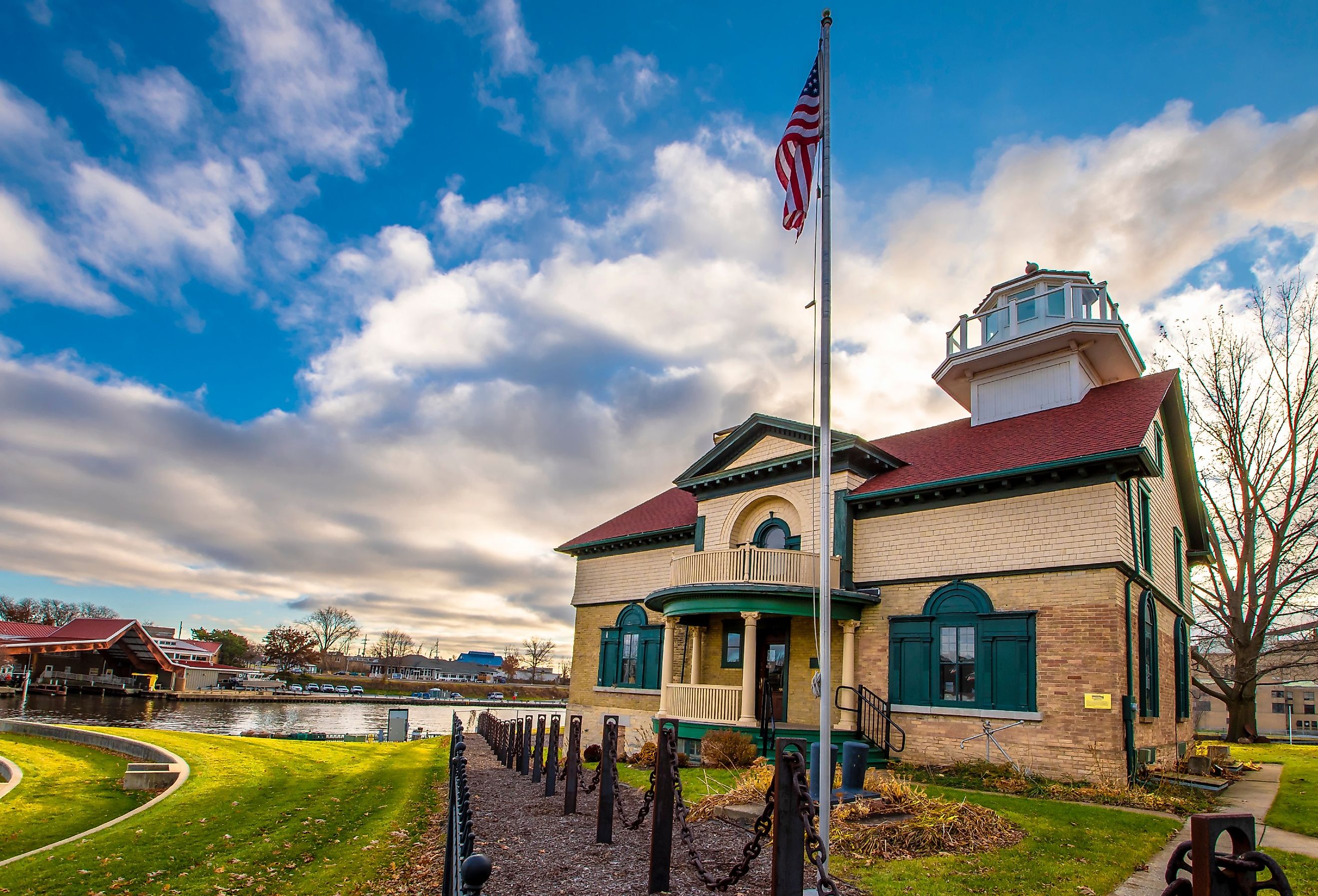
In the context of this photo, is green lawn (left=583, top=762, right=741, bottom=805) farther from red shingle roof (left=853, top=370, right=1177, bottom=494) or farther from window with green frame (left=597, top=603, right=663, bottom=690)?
red shingle roof (left=853, top=370, right=1177, bottom=494)

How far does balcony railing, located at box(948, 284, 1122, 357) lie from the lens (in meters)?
20.8

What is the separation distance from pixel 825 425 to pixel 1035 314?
16248 mm

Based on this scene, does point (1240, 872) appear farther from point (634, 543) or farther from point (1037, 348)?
point (634, 543)

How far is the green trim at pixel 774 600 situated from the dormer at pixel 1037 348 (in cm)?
703

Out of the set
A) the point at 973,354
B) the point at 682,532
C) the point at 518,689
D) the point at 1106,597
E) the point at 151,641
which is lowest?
the point at 518,689

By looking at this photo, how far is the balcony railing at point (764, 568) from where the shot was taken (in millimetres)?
19484

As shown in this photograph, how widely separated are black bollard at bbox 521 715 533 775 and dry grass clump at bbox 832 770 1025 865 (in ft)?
26.5

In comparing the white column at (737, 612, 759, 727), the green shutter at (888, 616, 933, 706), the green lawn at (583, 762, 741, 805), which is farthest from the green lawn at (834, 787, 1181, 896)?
the white column at (737, 612, 759, 727)

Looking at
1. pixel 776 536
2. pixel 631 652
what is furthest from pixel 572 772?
pixel 631 652

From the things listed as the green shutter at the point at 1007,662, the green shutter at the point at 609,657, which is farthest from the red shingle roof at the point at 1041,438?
the green shutter at the point at 609,657

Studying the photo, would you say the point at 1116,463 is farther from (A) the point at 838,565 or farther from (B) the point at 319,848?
(B) the point at 319,848

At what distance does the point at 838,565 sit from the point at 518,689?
389ft

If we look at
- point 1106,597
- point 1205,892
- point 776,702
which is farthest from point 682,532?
point 1205,892

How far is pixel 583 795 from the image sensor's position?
1286cm
